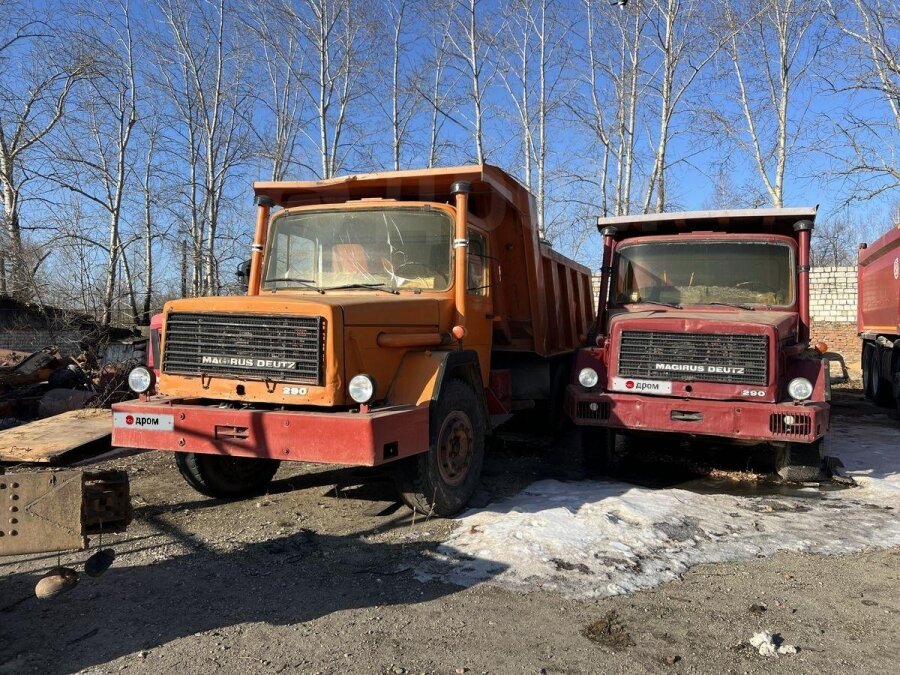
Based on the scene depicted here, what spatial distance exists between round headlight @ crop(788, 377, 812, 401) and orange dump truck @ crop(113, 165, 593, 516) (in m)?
2.64

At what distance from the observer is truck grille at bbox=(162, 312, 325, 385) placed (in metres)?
4.67

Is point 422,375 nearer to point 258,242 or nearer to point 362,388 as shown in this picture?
point 362,388

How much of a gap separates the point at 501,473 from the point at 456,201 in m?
Answer: 2.91

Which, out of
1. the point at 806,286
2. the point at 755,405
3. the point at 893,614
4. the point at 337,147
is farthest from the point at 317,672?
the point at 337,147

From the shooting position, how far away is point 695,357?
6.14 m

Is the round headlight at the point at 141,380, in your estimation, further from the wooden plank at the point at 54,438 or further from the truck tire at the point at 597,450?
the truck tire at the point at 597,450

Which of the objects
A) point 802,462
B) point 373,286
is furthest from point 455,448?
point 802,462

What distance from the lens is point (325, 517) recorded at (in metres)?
5.44

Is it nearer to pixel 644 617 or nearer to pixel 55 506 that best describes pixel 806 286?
pixel 644 617

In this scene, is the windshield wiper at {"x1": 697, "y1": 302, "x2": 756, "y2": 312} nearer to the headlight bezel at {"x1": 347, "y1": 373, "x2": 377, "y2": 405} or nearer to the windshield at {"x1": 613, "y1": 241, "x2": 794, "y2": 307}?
the windshield at {"x1": 613, "y1": 241, "x2": 794, "y2": 307}

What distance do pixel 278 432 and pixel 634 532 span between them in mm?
2668

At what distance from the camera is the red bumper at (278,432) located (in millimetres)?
4414

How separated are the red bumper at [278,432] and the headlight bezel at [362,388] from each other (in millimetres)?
112

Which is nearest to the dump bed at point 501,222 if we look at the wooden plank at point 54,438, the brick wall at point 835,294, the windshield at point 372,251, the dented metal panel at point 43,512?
the windshield at point 372,251
